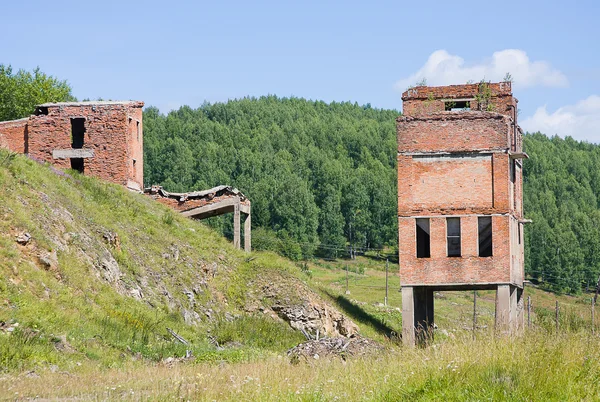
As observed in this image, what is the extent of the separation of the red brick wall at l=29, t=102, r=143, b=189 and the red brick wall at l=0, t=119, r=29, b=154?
43 cm

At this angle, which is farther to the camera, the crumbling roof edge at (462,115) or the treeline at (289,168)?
the treeline at (289,168)

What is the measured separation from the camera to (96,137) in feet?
135

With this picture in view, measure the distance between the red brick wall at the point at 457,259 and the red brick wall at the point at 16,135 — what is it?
55.1ft

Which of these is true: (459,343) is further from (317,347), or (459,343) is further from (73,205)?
(73,205)

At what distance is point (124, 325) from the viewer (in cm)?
2422

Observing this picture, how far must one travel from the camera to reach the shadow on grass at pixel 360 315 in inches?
1597

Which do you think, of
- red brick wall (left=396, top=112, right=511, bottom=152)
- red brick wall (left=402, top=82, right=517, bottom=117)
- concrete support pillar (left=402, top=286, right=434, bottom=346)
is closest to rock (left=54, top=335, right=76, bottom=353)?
concrete support pillar (left=402, top=286, right=434, bottom=346)

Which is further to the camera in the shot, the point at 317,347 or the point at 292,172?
the point at 292,172

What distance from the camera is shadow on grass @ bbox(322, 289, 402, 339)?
133 ft

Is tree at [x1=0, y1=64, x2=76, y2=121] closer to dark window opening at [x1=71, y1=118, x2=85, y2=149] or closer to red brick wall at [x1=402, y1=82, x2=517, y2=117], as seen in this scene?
dark window opening at [x1=71, y1=118, x2=85, y2=149]

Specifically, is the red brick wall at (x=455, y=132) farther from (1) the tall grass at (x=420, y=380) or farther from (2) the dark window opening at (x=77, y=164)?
(1) the tall grass at (x=420, y=380)

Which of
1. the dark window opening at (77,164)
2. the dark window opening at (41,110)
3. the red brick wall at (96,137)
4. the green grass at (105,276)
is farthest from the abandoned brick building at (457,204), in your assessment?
the dark window opening at (41,110)

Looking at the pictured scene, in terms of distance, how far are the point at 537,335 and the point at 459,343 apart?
1.29 m

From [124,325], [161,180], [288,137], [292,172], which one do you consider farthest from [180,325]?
[288,137]
